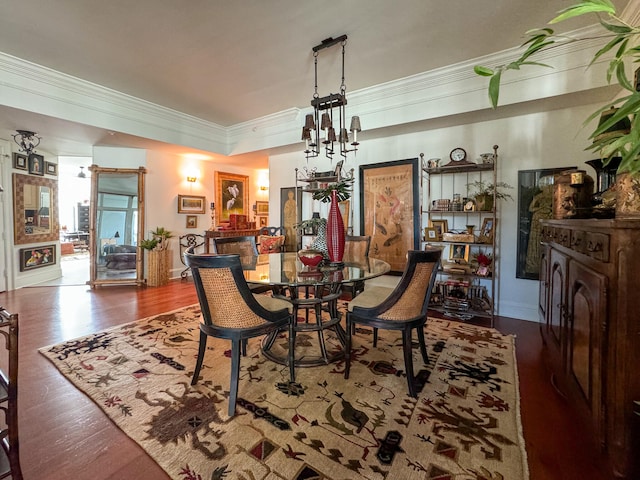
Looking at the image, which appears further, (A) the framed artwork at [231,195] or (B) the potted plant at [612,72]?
(A) the framed artwork at [231,195]

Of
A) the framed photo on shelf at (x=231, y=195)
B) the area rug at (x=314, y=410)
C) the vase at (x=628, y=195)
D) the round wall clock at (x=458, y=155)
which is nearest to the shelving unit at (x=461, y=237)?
the round wall clock at (x=458, y=155)

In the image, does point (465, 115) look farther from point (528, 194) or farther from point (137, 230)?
point (137, 230)

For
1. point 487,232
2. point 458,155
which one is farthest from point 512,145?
point 487,232

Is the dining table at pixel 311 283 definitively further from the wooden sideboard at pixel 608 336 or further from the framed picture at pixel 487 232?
the framed picture at pixel 487 232

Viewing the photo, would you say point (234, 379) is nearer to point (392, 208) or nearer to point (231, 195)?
point (392, 208)

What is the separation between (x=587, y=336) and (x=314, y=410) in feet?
4.97

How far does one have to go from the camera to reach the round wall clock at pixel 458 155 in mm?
3567

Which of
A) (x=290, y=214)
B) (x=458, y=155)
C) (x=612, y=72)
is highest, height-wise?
(x=458, y=155)

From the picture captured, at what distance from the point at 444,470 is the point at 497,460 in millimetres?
289

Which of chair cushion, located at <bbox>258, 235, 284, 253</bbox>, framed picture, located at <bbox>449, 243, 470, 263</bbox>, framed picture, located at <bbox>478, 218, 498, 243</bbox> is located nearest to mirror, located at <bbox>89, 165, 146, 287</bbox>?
chair cushion, located at <bbox>258, 235, 284, 253</bbox>

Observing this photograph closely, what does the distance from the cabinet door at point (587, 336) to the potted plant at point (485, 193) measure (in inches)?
69.8

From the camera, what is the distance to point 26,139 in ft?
14.9

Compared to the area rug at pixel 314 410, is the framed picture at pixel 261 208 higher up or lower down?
higher up

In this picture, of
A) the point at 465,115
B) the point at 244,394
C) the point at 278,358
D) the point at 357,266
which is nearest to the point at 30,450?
the point at 244,394
